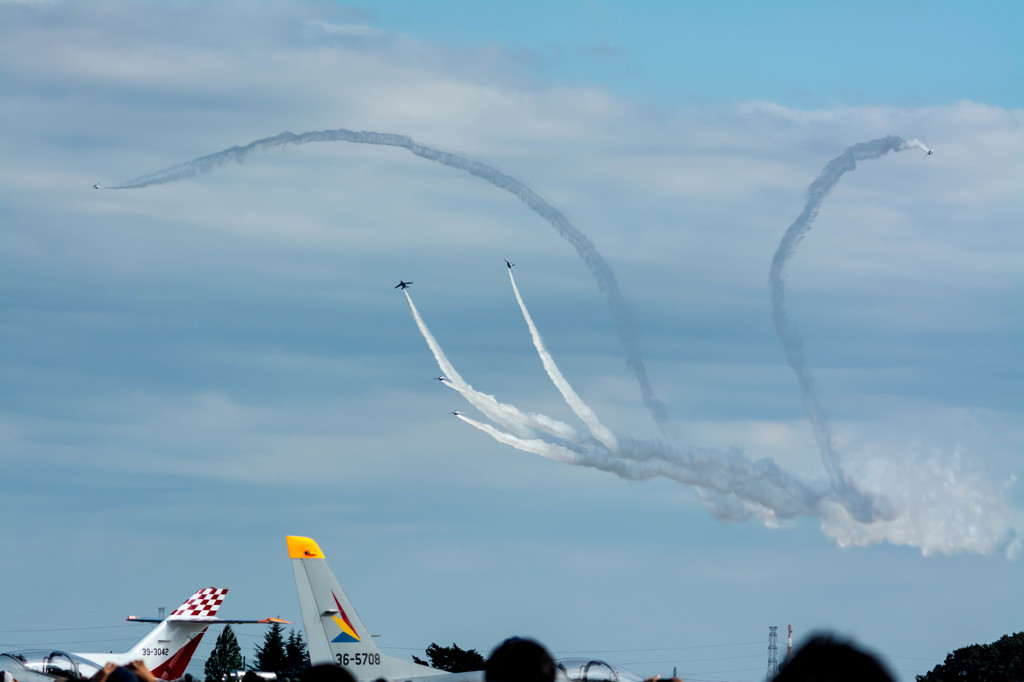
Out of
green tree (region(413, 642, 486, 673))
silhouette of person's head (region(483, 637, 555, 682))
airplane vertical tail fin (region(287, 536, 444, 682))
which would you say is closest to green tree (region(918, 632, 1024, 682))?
green tree (region(413, 642, 486, 673))

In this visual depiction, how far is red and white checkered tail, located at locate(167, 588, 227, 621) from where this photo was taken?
226ft

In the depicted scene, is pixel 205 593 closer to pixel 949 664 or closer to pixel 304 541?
pixel 304 541

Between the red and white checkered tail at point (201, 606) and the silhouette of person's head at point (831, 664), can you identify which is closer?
the silhouette of person's head at point (831, 664)

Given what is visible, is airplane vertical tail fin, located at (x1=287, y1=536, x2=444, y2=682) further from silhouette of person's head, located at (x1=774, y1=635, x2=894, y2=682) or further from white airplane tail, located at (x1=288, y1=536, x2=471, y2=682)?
silhouette of person's head, located at (x1=774, y1=635, x2=894, y2=682)

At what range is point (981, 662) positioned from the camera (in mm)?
134250

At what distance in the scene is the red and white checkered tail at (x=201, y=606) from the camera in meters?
69.0

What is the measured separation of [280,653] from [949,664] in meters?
76.7

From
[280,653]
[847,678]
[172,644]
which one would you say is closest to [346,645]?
[172,644]

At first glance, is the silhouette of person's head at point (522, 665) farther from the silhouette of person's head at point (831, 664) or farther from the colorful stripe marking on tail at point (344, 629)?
the colorful stripe marking on tail at point (344, 629)

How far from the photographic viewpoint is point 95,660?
192 feet

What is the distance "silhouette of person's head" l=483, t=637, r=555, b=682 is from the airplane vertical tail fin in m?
37.5

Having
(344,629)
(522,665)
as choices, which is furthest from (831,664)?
(344,629)

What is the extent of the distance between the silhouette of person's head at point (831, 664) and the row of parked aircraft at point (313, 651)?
21710 millimetres

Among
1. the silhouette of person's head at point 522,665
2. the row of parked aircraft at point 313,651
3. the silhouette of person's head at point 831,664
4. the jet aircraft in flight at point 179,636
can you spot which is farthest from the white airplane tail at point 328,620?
the silhouette of person's head at point 831,664
